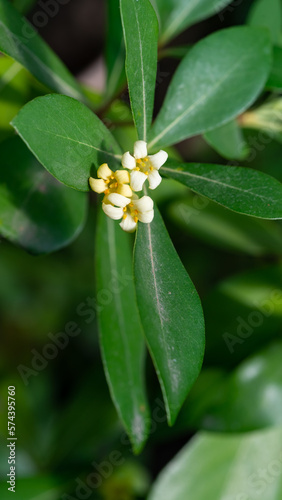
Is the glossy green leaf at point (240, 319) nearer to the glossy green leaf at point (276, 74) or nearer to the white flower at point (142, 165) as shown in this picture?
the glossy green leaf at point (276, 74)

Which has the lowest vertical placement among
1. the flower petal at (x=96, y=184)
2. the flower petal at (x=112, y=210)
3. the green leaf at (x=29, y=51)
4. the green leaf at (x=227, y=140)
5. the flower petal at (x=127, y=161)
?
the green leaf at (x=227, y=140)

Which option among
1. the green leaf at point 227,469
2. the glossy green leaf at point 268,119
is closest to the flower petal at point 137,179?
the glossy green leaf at point 268,119

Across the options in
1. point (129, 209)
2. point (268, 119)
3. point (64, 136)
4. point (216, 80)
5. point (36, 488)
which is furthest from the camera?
point (36, 488)

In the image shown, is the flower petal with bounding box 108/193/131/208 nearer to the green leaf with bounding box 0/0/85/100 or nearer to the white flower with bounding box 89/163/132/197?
the white flower with bounding box 89/163/132/197

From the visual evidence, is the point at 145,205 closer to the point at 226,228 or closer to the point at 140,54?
the point at 140,54

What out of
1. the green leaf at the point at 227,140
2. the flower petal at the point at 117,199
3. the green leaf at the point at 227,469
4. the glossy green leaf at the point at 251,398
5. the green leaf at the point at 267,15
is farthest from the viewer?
the green leaf at the point at 227,469

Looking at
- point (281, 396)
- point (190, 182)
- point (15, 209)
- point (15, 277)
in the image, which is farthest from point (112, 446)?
point (190, 182)

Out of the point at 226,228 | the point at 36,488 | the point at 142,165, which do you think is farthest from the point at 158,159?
the point at 36,488
